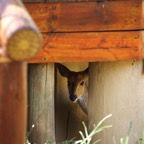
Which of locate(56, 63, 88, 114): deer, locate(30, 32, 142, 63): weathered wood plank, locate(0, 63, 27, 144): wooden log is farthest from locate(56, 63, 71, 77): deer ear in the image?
locate(0, 63, 27, 144): wooden log

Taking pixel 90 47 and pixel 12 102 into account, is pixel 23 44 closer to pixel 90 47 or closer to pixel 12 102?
pixel 12 102

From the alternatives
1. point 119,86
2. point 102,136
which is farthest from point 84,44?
point 102,136

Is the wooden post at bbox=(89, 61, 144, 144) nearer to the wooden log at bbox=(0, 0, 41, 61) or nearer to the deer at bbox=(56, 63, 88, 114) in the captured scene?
the deer at bbox=(56, 63, 88, 114)

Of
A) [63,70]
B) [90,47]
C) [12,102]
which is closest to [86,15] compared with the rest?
[90,47]

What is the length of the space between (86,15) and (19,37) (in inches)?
52.9

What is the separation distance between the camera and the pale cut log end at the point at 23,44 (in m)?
1.13

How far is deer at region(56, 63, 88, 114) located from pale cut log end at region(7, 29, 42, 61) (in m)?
2.20

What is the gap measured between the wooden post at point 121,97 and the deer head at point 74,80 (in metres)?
0.64

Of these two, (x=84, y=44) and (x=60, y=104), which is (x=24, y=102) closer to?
(x=84, y=44)

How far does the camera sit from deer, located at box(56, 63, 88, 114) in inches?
136

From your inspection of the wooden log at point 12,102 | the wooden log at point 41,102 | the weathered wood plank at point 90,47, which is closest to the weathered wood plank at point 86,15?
the weathered wood plank at point 90,47

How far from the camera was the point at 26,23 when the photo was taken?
3.76ft

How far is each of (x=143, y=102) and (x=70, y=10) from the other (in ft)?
2.23

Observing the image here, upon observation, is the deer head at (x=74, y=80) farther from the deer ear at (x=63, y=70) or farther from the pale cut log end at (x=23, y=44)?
the pale cut log end at (x=23, y=44)
